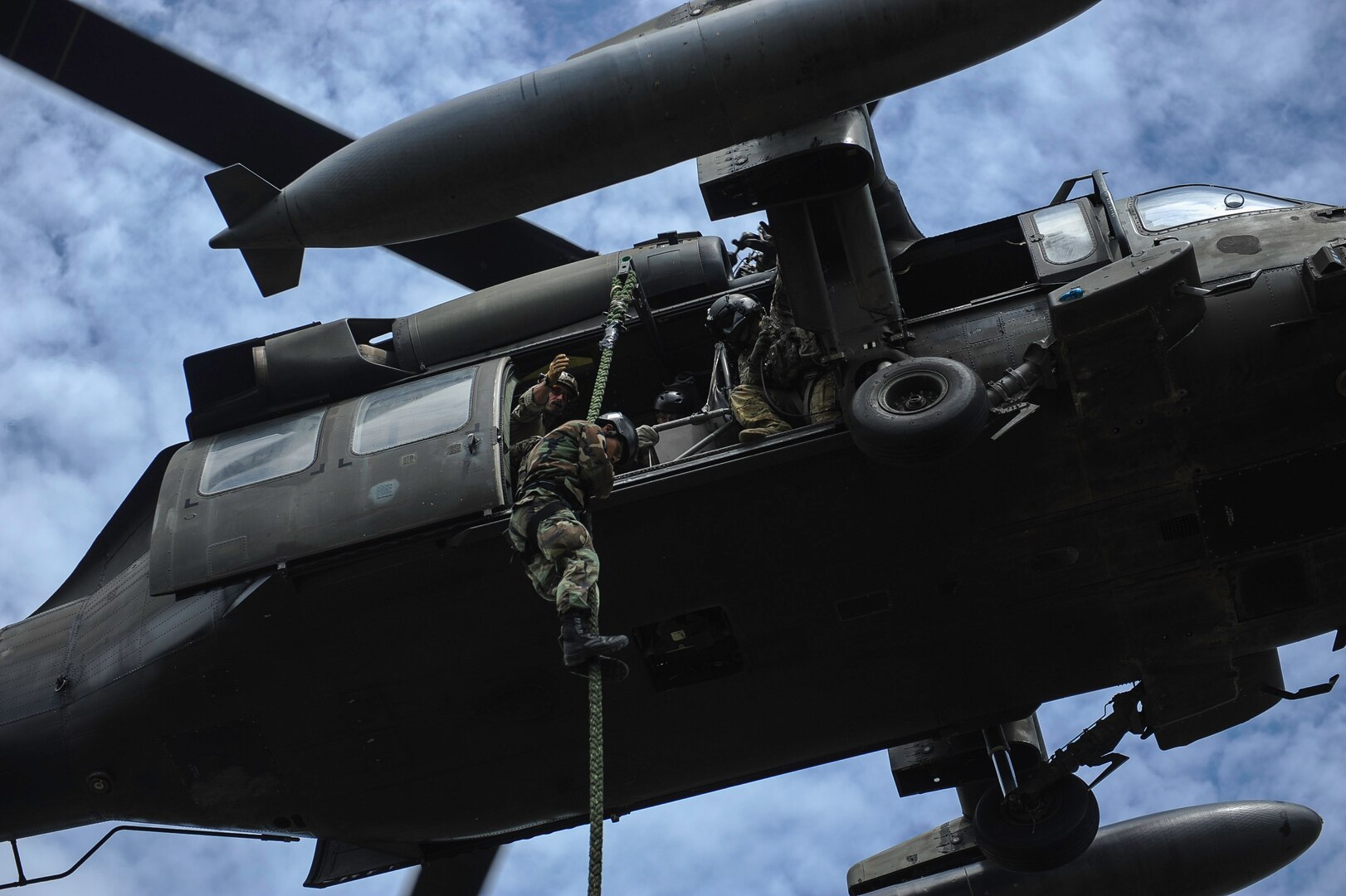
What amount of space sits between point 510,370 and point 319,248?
1798 mm

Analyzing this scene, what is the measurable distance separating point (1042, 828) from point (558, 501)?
171 inches

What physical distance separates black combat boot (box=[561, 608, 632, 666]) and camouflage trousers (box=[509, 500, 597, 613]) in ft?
0.42

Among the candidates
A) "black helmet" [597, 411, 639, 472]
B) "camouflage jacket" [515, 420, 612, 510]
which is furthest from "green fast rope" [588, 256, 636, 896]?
"camouflage jacket" [515, 420, 612, 510]

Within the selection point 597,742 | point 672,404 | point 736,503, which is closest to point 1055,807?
point 736,503

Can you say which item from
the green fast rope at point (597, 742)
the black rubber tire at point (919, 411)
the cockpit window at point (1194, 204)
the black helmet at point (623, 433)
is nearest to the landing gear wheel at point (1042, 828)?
the black rubber tire at point (919, 411)

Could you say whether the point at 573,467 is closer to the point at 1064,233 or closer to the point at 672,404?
the point at 672,404

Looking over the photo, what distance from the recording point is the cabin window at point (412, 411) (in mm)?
8984

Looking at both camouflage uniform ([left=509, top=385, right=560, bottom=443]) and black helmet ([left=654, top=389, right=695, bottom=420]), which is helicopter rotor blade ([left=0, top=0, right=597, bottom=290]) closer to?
camouflage uniform ([left=509, top=385, right=560, bottom=443])

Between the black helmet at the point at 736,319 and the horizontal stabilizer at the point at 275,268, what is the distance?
278 centimetres

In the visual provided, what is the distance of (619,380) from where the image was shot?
1100cm

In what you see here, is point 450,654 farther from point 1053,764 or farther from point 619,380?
point 1053,764

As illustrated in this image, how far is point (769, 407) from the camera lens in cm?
918

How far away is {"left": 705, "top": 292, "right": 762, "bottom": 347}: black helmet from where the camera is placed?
32.1ft

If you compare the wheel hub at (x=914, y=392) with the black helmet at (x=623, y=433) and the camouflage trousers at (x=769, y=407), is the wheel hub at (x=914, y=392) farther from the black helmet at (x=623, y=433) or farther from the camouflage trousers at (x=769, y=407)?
the black helmet at (x=623, y=433)
